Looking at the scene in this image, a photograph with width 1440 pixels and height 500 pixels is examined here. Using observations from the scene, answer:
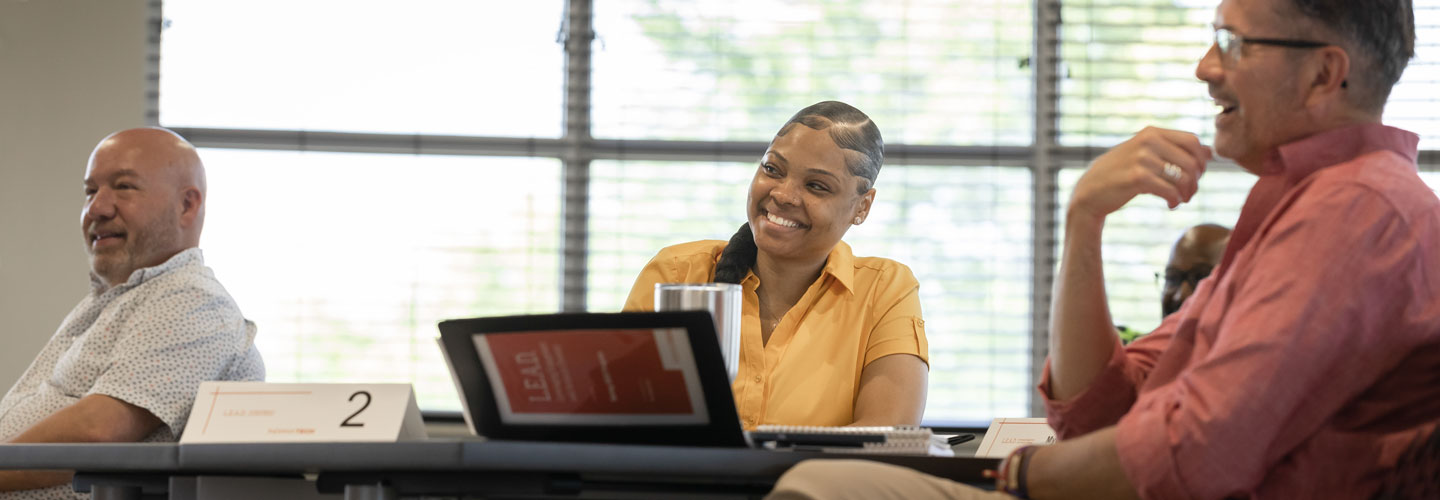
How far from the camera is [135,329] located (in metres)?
2.24

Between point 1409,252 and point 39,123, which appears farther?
point 39,123

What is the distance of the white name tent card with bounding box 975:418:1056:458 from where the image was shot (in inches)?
69.9

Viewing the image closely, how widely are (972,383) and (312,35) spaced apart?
7.82ft

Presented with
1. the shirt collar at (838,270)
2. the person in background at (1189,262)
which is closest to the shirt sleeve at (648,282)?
the shirt collar at (838,270)

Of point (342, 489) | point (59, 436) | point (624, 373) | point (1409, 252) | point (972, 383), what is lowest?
point (972, 383)

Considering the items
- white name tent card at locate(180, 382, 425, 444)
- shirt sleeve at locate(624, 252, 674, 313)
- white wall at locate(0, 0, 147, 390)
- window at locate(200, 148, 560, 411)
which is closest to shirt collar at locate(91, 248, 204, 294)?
shirt sleeve at locate(624, 252, 674, 313)

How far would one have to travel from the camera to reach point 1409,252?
1.13 metres

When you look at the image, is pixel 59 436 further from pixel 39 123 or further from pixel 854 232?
Answer: pixel 854 232

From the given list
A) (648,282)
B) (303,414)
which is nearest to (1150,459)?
(303,414)

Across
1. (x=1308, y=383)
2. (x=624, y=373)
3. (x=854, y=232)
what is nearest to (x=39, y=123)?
(x=854, y=232)

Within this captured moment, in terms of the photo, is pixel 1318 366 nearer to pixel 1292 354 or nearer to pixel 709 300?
pixel 1292 354

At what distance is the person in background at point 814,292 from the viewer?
6.98 ft

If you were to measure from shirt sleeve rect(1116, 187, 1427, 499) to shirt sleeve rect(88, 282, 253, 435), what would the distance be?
166cm

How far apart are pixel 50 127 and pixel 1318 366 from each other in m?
3.83
